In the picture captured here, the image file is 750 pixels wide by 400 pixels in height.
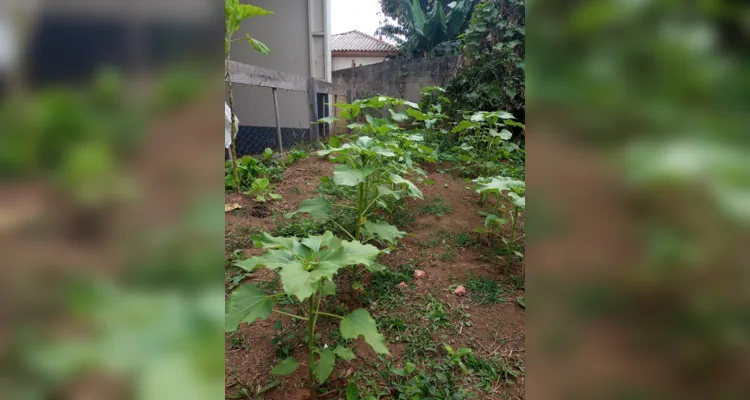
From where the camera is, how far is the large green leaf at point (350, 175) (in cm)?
179

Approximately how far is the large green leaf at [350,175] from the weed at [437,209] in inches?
50.1

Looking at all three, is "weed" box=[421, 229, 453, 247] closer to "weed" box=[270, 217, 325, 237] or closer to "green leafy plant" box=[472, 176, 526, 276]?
"green leafy plant" box=[472, 176, 526, 276]

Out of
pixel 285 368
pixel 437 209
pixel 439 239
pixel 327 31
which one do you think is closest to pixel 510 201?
pixel 439 239

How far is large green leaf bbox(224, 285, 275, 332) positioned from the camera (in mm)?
1171

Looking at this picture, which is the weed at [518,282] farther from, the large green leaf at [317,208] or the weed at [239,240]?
the weed at [239,240]

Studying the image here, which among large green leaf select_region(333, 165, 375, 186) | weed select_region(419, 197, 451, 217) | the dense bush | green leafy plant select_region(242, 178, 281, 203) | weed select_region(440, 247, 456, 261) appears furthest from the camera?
the dense bush

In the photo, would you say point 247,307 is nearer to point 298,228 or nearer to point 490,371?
point 490,371

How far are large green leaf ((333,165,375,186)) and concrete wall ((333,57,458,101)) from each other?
598cm

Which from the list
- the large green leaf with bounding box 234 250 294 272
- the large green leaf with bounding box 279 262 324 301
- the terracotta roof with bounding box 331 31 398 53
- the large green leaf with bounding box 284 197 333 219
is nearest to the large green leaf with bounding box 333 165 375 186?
the large green leaf with bounding box 284 197 333 219

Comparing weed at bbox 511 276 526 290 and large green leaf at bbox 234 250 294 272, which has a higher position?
large green leaf at bbox 234 250 294 272
